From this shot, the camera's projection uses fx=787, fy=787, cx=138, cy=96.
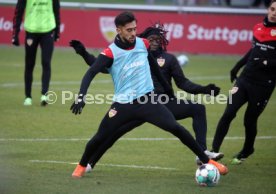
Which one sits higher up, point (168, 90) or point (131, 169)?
point (168, 90)

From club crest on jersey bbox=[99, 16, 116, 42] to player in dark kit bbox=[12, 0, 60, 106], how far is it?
993 centimetres

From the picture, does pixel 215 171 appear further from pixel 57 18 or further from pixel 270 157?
pixel 57 18

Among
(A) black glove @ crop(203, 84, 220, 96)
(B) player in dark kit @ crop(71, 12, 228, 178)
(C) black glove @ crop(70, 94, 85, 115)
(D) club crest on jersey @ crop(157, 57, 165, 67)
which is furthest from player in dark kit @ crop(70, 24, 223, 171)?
(C) black glove @ crop(70, 94, 85, 115)

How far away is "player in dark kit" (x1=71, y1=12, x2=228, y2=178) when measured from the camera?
32.7 ft

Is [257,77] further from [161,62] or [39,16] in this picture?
[39,16]

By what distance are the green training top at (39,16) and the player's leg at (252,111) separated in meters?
6.72

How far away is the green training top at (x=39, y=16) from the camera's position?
17.1m

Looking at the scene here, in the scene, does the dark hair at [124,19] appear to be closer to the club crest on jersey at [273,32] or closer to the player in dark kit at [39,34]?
the club crest on jersey at [273,32]

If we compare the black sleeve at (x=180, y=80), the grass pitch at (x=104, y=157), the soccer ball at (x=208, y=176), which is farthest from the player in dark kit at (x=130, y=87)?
the black sleeve at (x=180, y=80)

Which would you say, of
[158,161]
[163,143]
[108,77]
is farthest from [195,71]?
[158,161]

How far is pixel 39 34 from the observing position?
56.2 ft

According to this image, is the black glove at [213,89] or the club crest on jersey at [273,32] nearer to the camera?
the black glove at [213,89]

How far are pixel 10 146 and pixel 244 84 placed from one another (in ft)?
13.0

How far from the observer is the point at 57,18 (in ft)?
57.3
